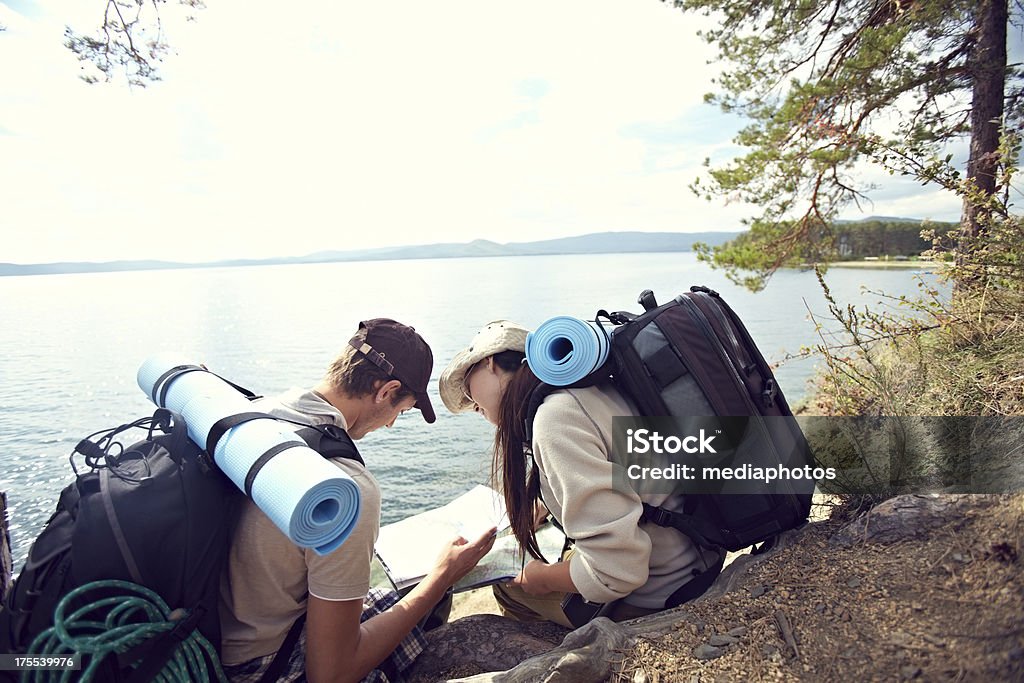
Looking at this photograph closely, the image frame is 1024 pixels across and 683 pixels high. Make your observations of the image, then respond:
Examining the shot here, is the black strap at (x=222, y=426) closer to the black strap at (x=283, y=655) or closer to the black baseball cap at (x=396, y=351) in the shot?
the black baseball cap at (x=396, y=351)

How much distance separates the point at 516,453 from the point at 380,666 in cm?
112

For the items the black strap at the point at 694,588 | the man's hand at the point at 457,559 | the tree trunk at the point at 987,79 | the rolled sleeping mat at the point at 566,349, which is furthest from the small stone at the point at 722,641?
the tree trunk at the point at 987,79

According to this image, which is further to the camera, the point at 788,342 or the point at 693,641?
the point at 788,342

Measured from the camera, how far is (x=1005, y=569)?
178 centimetres

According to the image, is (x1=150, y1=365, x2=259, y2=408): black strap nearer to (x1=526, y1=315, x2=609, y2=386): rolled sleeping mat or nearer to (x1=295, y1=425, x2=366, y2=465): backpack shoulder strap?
(x1=295, y1=425, x2=366, y2=465): backpack shoulder strap

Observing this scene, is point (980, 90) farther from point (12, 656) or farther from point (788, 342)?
point (12, 656)

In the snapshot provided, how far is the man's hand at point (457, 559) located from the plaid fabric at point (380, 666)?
31 cm

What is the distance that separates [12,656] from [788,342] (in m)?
14.0

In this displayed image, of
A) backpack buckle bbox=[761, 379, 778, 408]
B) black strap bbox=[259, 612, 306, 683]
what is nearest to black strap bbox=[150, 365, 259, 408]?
black strap bbox=[259, 612, 306, 683]

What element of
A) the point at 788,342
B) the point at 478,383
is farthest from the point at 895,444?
the point at 788,342

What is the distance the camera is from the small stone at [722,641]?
206cm

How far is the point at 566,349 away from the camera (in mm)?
2340

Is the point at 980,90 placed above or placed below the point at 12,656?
above

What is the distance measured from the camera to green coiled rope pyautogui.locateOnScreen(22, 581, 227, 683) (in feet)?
5.89
